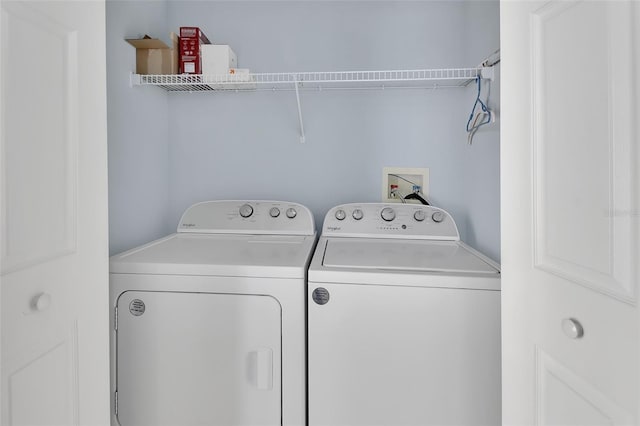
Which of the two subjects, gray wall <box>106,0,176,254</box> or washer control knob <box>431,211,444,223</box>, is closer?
gray wall <box>106,0,176,254</box>

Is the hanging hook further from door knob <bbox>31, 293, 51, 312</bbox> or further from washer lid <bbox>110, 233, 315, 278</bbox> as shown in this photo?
door knob <bbox>31, 293, 51, 312</bbox>

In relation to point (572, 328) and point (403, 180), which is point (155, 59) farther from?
point (572, 328)

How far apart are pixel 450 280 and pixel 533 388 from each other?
44cm

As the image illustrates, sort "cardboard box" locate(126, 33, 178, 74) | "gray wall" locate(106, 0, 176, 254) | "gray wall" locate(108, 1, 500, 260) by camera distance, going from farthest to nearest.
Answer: "gray wall" locate(108, 1, 500, 260) < "cardboard box" locate(126, 33, 178, 74) < "gray wall" locate(106, 0, 176, 254)

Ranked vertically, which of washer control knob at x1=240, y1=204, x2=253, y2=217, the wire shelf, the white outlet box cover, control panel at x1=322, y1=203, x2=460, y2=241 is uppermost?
the wire shelf

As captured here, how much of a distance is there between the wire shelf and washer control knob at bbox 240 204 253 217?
62cm

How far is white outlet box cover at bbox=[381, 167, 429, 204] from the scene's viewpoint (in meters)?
2.00

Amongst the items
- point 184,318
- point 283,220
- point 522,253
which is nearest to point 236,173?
point 283,220

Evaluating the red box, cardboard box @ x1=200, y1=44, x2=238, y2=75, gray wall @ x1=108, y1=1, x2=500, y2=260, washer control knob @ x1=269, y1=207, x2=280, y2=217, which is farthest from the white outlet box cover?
the red box

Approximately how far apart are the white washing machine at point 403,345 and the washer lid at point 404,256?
1 cm

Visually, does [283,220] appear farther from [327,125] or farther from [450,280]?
[450,280]

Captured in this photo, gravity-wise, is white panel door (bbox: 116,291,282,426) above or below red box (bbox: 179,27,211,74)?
below

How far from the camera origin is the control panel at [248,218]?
5.96 ft

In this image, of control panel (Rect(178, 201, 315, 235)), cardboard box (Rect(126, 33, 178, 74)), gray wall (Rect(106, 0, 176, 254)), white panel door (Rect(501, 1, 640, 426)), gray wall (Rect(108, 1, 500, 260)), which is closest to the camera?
white panel door (Rect(501, 1, 640, 426))
